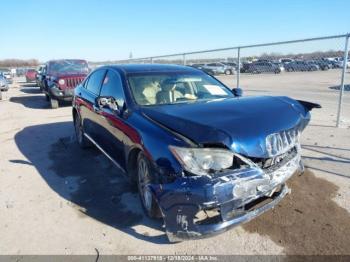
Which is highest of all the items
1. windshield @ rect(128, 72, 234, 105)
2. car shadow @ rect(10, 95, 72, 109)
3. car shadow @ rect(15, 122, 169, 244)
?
windshield @ rect(128, 72, 234, 105)

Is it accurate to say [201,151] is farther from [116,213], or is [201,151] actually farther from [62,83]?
[62,83]

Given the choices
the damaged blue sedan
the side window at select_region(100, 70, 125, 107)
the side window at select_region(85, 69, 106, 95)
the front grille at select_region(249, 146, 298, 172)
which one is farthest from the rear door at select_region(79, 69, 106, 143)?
the front grille at select_region(249, 146, 298, 172)

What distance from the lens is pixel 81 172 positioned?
5.36 meters

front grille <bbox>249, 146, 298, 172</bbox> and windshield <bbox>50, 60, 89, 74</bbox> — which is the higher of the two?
windshield <bbox>50, 60, 89, 74</bbox>

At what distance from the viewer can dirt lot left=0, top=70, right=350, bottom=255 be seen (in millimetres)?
3185

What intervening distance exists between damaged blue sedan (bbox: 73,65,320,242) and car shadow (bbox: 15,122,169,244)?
267 mm

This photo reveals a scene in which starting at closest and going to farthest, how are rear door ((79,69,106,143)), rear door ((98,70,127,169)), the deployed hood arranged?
1. the deployed hood
2. rear door ((98,70,127,169))
3. rear door ((79,69,106,143))

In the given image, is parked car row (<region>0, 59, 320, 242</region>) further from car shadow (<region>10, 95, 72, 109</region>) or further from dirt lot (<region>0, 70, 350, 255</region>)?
car shadow (<region>10, 95, 72, 109</region>)

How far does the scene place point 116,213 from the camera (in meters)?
3.91

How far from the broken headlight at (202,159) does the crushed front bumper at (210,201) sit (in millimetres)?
76

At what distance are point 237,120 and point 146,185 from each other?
107cm

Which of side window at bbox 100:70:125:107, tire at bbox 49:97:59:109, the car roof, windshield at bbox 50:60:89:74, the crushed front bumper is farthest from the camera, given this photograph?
windshield at bbox 50:60:89:74

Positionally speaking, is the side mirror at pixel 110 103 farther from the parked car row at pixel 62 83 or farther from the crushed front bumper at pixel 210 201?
the parked car row at pixel 62 83

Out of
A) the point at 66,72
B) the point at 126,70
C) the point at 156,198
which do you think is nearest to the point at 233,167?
the point at 156,198
